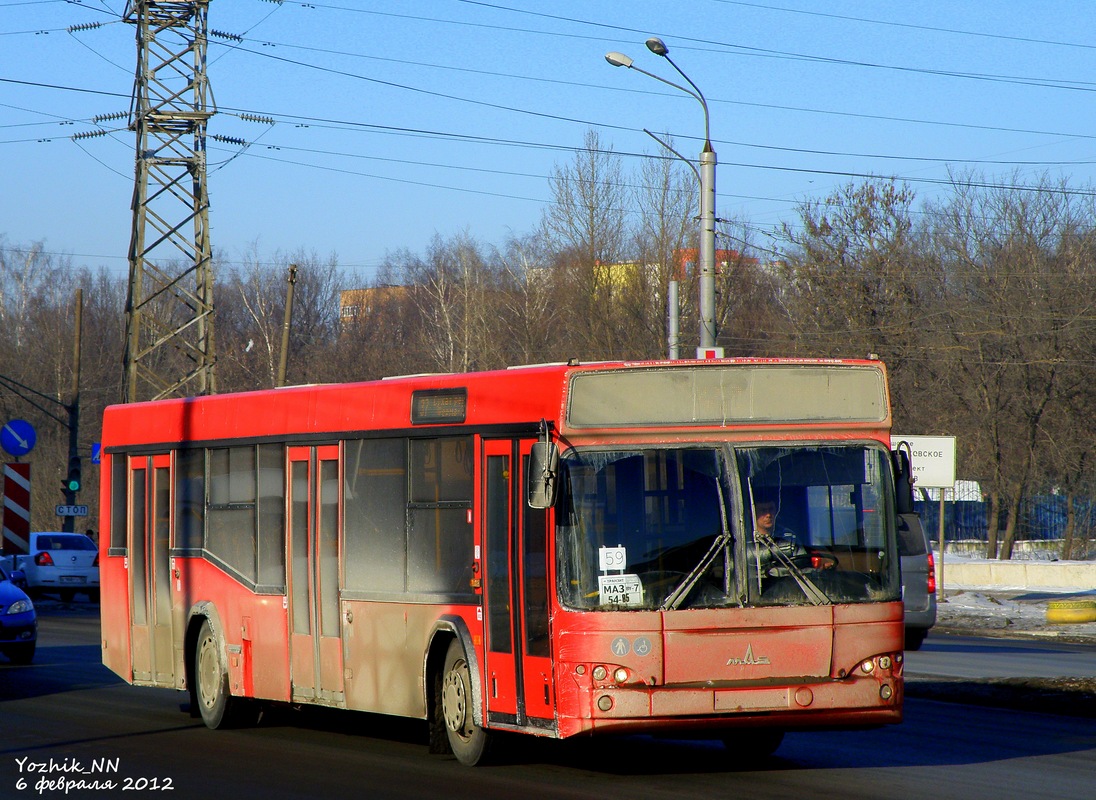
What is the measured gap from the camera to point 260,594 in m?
12.0

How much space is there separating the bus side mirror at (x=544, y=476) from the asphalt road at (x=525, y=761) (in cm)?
170

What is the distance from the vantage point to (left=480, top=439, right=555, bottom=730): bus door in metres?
8.98

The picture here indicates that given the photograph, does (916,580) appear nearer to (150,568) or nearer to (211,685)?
(211,685)

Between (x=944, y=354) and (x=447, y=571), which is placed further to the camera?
(x=944, y=354)

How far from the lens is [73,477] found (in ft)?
124

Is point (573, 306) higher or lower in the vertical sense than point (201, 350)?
higher

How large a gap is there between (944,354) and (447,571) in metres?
38.1

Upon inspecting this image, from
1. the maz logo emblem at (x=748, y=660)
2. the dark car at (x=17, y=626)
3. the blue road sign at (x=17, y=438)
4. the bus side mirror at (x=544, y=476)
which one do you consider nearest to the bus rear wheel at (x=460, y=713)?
the bus side mirror at (x=544, y=476)

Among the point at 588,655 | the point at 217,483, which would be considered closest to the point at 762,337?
the point at 217,483

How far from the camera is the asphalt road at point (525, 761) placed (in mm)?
8828

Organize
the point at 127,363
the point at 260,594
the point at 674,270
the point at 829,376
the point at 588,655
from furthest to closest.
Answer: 1. the point at 674,270
2. the point at 127,363
3. the point at 260,594
4. the point at 829,376
5. the point at 588,655

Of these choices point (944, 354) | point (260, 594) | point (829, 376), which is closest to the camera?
point (829, 376)

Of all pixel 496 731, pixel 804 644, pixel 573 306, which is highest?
pixel 573 306

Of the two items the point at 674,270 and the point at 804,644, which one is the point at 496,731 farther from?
the point at 674,270
